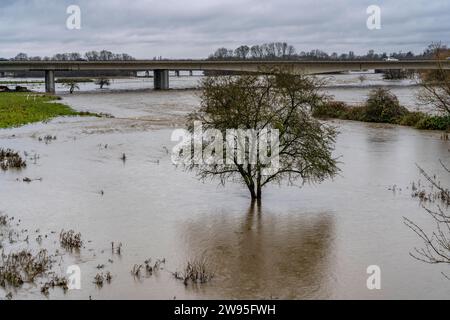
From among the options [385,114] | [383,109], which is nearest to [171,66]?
[383,109]

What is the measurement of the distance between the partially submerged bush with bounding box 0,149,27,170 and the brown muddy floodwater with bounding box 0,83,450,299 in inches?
26.0

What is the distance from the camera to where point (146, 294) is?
1414cm

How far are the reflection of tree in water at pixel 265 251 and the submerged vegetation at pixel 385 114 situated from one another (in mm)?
29003

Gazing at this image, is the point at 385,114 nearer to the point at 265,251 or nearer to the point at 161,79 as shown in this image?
the point at 265,251

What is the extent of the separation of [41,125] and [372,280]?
41.3 meters

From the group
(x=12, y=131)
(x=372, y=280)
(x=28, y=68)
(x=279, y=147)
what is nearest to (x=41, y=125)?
(x=12, y=131)

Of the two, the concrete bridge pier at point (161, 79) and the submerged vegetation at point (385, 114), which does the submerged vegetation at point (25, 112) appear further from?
the concrete bridge pier at point (161, 79)

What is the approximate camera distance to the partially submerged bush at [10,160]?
30203 millimetres

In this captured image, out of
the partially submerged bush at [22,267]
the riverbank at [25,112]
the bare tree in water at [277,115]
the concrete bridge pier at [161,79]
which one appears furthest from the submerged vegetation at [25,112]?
the concrete bridge pier at [161,79]

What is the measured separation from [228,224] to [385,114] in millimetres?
38045

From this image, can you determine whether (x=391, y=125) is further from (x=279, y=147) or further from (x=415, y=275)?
(x=415, y=275)

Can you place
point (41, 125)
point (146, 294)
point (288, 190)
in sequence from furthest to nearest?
point (41, 125), point (288, 190), point (146, 294)

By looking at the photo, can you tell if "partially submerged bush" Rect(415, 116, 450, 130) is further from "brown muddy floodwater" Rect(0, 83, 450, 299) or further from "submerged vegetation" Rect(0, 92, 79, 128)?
"submerged vegetation" Rect(0, 92, 79, 128)

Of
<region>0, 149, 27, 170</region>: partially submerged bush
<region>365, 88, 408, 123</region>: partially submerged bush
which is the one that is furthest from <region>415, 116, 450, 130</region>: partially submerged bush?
<region>0, 149, 27, 170</region>: partially submerged bush
